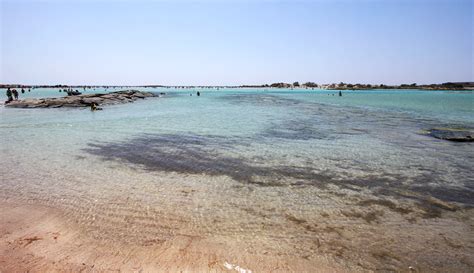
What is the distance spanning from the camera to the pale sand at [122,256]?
471 cm

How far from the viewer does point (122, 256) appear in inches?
198

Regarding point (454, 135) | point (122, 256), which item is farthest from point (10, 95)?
point (454, 135)

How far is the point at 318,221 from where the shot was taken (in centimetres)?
650

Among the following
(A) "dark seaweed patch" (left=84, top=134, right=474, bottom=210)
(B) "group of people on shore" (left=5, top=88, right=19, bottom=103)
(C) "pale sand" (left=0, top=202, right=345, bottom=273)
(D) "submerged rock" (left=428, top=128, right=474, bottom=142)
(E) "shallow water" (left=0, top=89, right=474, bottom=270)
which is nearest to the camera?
(C) "pale sand" (left=0, top=202, right=345, bottom=273)

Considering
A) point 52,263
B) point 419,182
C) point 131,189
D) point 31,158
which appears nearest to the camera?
point 52,263

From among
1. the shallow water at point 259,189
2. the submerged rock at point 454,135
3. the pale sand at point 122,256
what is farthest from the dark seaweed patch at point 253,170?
the submerged rock at point 454,135

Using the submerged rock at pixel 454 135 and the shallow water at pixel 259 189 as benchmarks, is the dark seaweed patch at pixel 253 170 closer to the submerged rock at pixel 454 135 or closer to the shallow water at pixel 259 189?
the shallow water at pixel 259 189

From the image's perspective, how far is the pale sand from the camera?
471cm

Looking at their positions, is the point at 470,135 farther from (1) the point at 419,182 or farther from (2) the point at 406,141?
(1) the point at 419,182

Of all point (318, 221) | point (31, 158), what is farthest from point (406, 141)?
point (31, 158)

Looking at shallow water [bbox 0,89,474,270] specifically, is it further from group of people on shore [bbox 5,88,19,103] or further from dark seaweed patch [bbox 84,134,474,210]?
group of people on shore [bbox 5,88,19,103]

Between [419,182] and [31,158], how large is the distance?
48.5 ft

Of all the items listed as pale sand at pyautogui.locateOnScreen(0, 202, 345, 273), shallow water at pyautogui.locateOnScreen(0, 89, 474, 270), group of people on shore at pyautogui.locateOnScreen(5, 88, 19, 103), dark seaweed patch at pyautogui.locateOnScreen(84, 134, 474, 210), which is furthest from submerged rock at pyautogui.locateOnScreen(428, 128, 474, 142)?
group of people on shore at pyautogui.locateOnScreen(5, 88, 19, 103)

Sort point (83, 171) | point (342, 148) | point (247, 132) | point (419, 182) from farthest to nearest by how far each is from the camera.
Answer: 1. point (247, 132)
2. point (342, 148)
3. point (83, 171)
4. point (419, 182)
